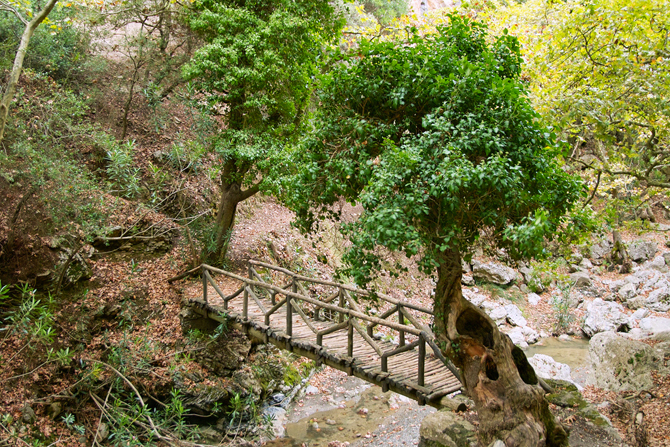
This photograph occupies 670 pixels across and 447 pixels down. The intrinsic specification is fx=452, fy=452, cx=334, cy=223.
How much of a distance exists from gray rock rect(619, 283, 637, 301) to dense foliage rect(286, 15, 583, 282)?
1481 centimetres

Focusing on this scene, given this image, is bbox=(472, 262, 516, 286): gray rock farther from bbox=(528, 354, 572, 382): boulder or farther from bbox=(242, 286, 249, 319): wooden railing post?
bbox=(242, 286, 249, 319): wooden railing post

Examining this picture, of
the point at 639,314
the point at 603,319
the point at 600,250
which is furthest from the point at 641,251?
the point at 603,319

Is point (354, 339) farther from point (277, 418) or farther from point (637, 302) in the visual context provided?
point (637, 302)

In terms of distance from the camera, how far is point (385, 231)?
5023mm

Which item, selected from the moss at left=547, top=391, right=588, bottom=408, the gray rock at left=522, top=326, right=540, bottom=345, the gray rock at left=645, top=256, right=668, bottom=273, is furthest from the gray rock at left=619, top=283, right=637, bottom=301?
the moss at left=547, top=391, right=588, bottom=408

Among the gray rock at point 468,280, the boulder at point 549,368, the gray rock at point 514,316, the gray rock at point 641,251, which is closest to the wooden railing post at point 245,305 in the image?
the boulder at point 549,368

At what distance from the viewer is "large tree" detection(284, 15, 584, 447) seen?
5.18m

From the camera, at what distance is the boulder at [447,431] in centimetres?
705

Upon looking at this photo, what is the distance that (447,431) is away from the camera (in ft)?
23.8

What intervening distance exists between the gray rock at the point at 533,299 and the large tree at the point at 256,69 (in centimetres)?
1271

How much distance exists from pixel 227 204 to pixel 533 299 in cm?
1345

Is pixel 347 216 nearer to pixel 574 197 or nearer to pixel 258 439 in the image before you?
pixel 258 439

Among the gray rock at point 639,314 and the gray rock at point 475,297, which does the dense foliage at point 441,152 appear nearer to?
the gray rock at point 475,297

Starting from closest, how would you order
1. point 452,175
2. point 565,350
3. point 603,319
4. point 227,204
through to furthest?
point 452,175
point 227,204
point 565,350
point 603,319
